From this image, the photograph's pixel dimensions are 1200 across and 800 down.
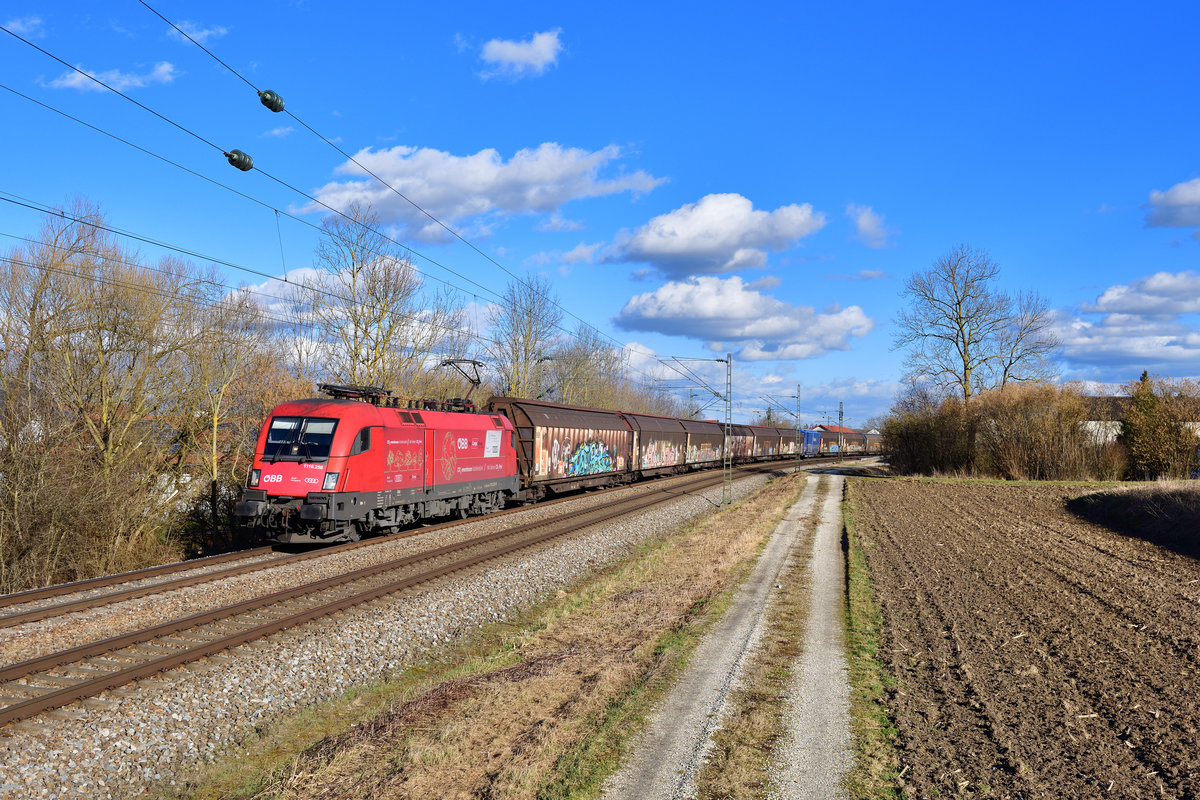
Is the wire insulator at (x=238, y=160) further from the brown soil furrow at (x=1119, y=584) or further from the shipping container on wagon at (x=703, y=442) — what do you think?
the shipping container on wagon at (x=703, y=442)

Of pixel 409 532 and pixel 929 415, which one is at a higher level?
pixel 929 415

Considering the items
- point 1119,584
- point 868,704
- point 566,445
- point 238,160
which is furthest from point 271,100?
point 566,445

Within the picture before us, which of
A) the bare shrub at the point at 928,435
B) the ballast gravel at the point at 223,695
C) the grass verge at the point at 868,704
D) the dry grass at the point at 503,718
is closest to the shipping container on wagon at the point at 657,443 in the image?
the bare shrub at the point at 928,435

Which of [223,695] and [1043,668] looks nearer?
[223,695]

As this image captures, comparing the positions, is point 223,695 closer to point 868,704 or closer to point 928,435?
point 868,704

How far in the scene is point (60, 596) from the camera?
40.5 feet

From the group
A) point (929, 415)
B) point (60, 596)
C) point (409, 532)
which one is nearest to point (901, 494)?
point (929, 415)

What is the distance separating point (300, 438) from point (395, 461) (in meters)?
2.43

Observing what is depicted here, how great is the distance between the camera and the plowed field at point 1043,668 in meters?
5.92

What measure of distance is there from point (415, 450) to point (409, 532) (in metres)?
2.38

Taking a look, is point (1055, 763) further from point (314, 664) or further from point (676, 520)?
point (676, 520)

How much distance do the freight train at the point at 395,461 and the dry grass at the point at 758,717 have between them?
397 inches

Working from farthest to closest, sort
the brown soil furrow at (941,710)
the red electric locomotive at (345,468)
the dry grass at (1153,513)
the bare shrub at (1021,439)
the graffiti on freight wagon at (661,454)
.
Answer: the graffiti on freight wagon at (661,454), the bare shrub at (1021,439), the dry grass at (1153,513), the red electric locomotive at (345,468), the brown soil furrow at (941,710)

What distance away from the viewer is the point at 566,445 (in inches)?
1187
